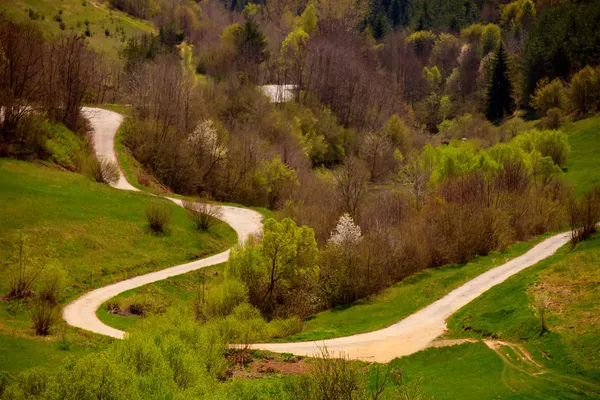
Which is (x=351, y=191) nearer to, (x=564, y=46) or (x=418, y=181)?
(x=418, y=181)

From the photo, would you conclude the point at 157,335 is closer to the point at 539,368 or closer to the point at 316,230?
the point at 539,368

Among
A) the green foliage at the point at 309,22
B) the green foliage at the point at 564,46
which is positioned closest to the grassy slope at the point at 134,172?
the green foliage at the point at 564,46

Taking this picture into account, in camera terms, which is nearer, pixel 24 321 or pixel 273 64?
pixel 24 321

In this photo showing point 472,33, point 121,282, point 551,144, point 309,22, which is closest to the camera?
point 121,282

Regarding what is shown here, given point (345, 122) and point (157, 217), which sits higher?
point (345, 122)

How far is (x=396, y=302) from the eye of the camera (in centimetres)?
3259

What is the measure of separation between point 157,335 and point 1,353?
5.12 metres

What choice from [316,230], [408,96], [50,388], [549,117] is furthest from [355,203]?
[408,96]

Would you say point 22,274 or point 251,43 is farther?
point 251,43

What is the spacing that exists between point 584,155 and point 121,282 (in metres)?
54.4

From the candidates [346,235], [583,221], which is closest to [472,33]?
[583,221]

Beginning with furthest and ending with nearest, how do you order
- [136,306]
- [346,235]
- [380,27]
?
[380,27], [346,235], [136,306]

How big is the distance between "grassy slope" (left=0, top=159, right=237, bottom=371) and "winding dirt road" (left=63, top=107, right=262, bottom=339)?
2.42 ft

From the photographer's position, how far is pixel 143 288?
32969 millimetres
